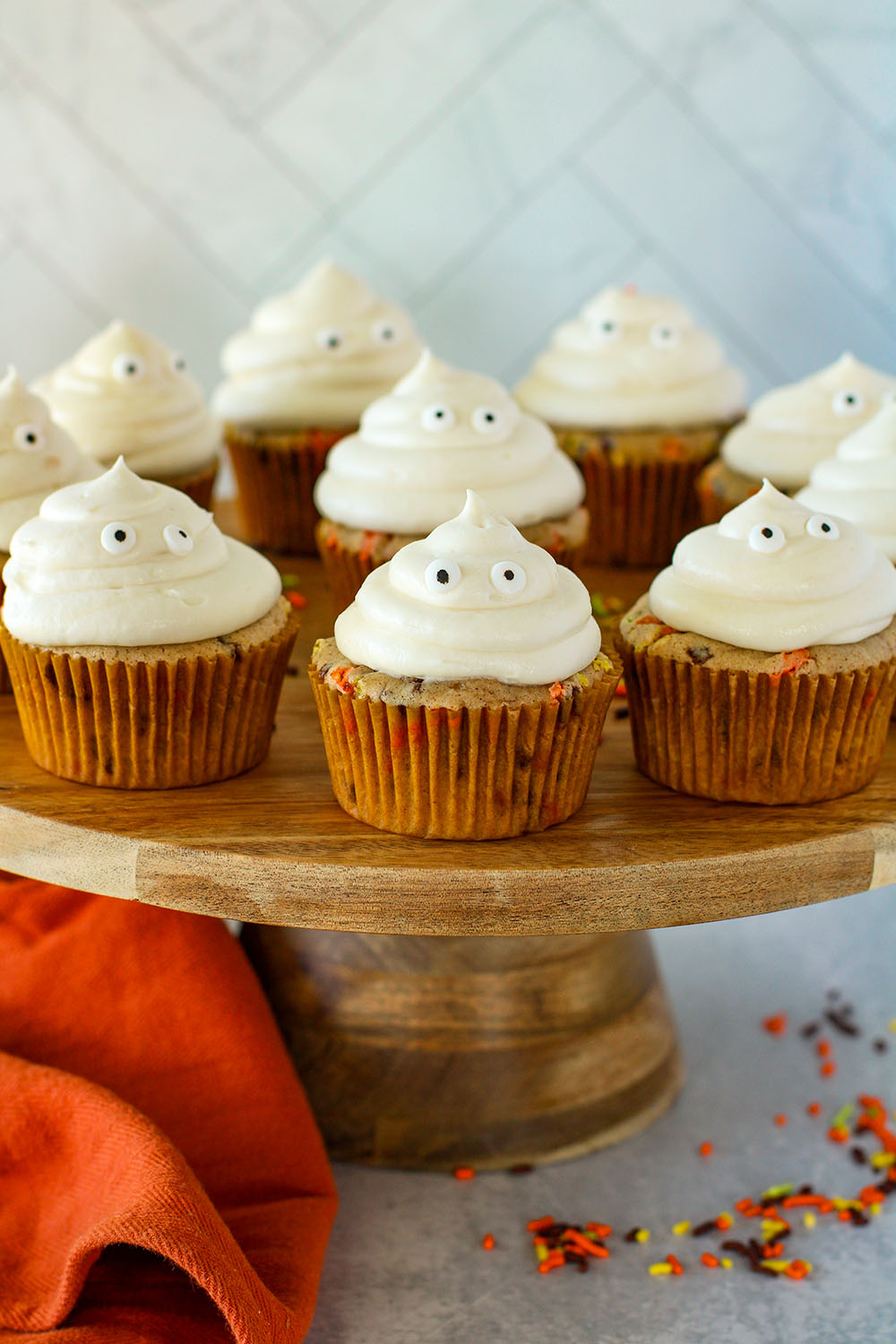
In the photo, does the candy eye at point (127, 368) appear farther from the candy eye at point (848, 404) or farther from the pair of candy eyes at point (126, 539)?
→ the candy eye at point (848, 404)

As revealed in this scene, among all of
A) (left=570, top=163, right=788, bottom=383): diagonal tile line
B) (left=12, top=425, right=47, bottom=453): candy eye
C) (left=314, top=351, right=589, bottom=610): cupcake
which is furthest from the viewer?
(left=570, top=163, right=788, bottom=383): diagonal tile line

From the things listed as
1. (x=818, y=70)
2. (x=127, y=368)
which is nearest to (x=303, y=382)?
(x=127, y=368)

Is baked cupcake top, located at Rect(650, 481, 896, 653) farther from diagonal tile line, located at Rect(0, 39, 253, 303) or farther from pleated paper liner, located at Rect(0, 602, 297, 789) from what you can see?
diagonal tile line, located at Rect(0, 39, 253, 303)

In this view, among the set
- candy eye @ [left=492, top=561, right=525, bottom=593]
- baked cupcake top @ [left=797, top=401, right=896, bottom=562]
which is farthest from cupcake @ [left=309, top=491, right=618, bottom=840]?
baked cupcake top @ [left=797, top=401, right=896, bottom=562]

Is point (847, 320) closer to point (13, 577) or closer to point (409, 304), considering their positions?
point (409, 304)

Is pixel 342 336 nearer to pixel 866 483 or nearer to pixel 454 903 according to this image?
pixel 866 483

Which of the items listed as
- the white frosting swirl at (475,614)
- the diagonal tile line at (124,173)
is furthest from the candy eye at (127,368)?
the diagonal tile line at (124,173)

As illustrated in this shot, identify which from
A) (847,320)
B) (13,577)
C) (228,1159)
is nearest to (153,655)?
(13,577)
